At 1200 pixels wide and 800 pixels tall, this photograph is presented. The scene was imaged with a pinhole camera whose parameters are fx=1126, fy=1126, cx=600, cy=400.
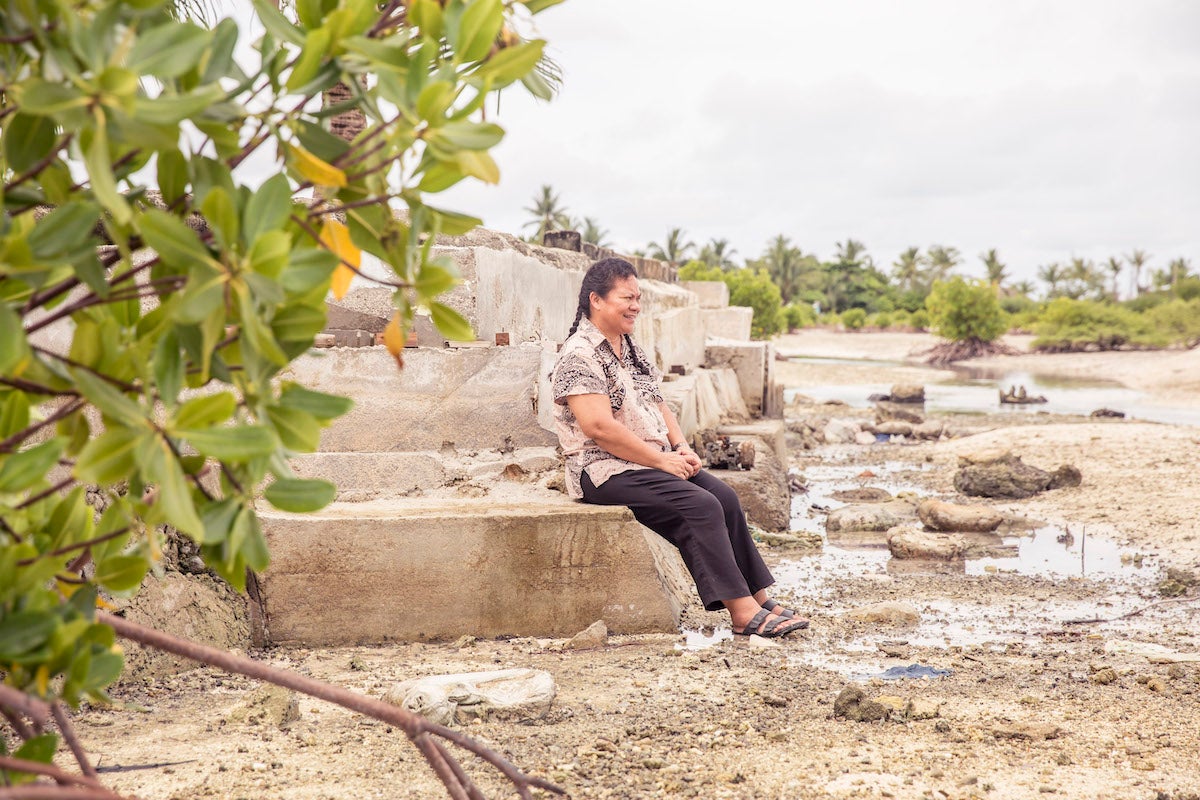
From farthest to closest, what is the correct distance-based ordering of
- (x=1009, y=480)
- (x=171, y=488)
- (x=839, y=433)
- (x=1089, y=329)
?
1. (x=1089, y=329)
2. (x=839, y=433)
3. (x=1009, y=480)
4. (x=171, y=488)

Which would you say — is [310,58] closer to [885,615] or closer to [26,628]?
[26,628]

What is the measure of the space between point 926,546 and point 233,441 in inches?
244

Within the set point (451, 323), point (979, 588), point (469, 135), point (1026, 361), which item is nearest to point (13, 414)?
point (451, 323)

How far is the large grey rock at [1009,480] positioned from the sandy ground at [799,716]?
11.0 feet

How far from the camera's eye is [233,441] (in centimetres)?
128

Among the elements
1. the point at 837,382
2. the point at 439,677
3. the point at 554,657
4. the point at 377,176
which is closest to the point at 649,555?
the point at 554,657

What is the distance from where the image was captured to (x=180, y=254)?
4.21ft

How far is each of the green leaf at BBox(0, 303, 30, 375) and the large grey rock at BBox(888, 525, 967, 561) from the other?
628cm

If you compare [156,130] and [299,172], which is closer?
[156,130]

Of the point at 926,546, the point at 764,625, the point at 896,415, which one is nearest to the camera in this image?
Result: the point at 764,625

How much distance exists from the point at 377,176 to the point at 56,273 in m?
0.42

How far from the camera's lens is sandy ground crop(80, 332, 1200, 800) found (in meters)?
3.03

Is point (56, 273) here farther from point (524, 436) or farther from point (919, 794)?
point (524, 436)

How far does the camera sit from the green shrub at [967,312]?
164 feet
